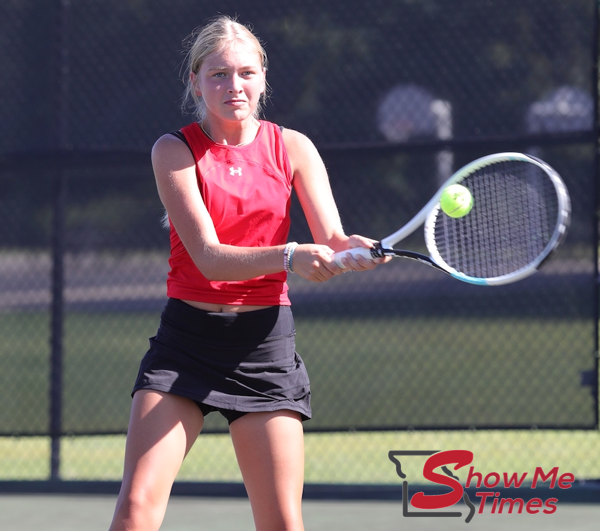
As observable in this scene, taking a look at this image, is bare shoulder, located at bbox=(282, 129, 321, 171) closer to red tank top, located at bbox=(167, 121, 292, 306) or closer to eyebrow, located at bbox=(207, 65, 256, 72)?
red tank top, located at bbox=(167, 121, 292, 306)

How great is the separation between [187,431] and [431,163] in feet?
8.22

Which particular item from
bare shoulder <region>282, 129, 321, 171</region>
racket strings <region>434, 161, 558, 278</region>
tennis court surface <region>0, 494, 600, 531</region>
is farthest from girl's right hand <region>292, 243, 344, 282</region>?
tennis court surface <region>0, 494, 600, 531</region>

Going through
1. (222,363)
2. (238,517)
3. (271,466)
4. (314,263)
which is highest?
(314,263)

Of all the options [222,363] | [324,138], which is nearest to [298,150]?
[222,363]

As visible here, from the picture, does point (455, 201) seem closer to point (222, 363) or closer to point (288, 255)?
point (288, 255)

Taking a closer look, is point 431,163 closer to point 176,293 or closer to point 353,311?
point 353,311

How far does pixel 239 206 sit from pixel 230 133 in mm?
220

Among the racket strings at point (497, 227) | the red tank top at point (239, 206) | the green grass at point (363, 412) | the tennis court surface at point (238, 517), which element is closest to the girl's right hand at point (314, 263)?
the red tank top at point (239, 206)

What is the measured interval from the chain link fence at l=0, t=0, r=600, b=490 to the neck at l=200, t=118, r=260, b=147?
1.84m

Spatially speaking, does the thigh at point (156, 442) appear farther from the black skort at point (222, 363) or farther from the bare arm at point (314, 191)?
the bare arm at point (314, 191)

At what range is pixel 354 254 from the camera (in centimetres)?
213

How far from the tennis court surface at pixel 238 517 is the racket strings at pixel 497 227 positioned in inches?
49.2

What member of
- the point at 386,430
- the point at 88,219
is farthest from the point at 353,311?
the point at 88,219

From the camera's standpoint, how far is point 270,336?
7.62ft
